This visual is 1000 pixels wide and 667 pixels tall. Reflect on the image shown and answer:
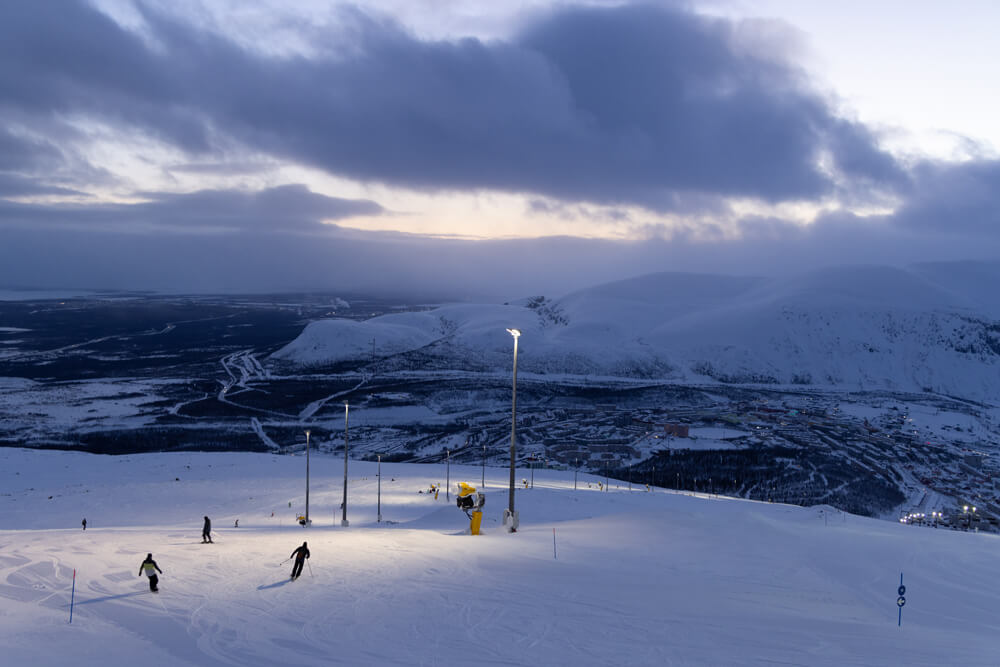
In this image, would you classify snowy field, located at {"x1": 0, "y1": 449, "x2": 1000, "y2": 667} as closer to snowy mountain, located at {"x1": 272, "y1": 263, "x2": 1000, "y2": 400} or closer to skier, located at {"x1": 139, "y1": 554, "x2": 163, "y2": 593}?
skier, located at {"x1": 139, "y1": 554, "x2": 163, "y2": 593}

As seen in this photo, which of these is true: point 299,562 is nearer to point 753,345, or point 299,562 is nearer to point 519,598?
point 519,598

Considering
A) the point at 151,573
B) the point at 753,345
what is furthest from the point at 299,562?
the point at 753,345

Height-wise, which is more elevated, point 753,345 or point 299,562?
point 753,345

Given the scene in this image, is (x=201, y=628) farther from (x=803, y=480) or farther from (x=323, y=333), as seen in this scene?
(x=323, y=333)

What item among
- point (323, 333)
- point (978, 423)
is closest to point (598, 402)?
point (978, 423)

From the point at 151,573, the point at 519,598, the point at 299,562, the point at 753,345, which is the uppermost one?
the point at 753,345

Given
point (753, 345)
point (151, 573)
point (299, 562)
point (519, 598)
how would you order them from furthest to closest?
point (753, 345) < point (299, 562) < point (519, 598) < point (151, 573)

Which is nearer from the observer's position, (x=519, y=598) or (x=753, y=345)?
(x=519, y=598)
